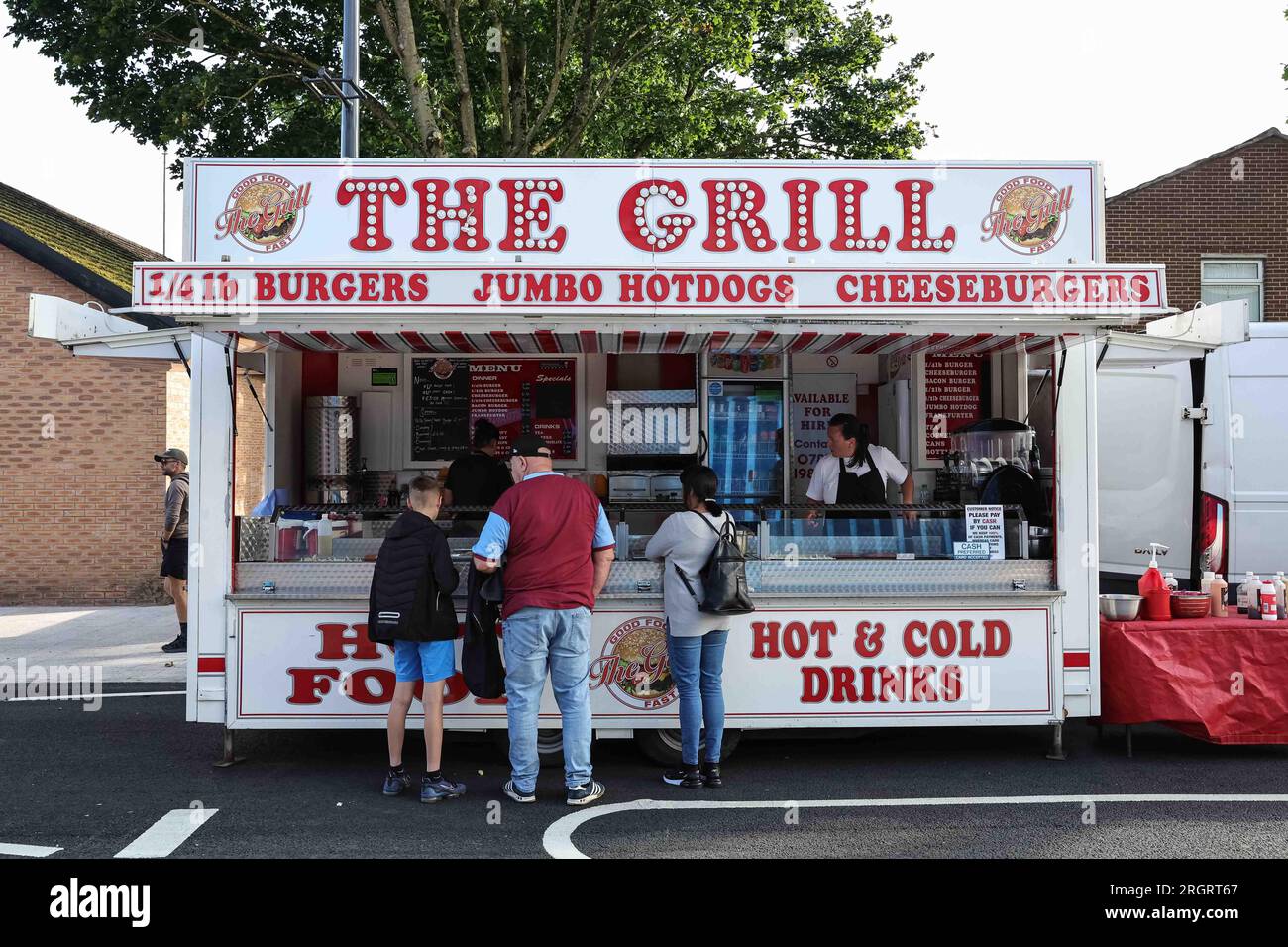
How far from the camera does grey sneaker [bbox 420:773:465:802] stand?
215 inches

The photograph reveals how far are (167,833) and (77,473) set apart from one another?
9.99 m

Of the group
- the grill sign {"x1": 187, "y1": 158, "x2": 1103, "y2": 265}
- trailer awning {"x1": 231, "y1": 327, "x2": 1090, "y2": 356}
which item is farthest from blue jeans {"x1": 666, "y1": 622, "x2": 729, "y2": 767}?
the grill sign {"x1": 187, "y1": 158, "x2": 1103, "y2": 265}

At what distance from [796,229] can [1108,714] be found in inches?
124

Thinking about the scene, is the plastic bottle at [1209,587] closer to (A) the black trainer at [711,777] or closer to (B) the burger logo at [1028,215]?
(B) the burger logo at [1028,215]

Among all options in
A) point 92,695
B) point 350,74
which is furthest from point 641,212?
point 350,74

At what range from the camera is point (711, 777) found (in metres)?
5.79

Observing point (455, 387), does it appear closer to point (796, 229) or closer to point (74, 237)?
point (796, 229)

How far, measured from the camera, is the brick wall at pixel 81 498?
44.8 ft

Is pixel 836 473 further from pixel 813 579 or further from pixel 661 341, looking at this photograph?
pixel 661 341

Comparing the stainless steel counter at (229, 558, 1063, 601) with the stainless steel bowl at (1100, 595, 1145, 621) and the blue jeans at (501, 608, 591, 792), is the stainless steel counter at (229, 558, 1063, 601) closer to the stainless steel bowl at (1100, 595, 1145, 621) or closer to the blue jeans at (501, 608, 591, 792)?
the stainless steel bowl at (1100, 595, 1145, 621)

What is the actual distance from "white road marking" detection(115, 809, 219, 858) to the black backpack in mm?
2503

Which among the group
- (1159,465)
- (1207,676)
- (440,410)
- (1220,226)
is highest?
(1220,226)

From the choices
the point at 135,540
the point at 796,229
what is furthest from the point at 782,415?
the point at 135,540

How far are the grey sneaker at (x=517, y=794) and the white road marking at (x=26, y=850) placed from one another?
195cm
